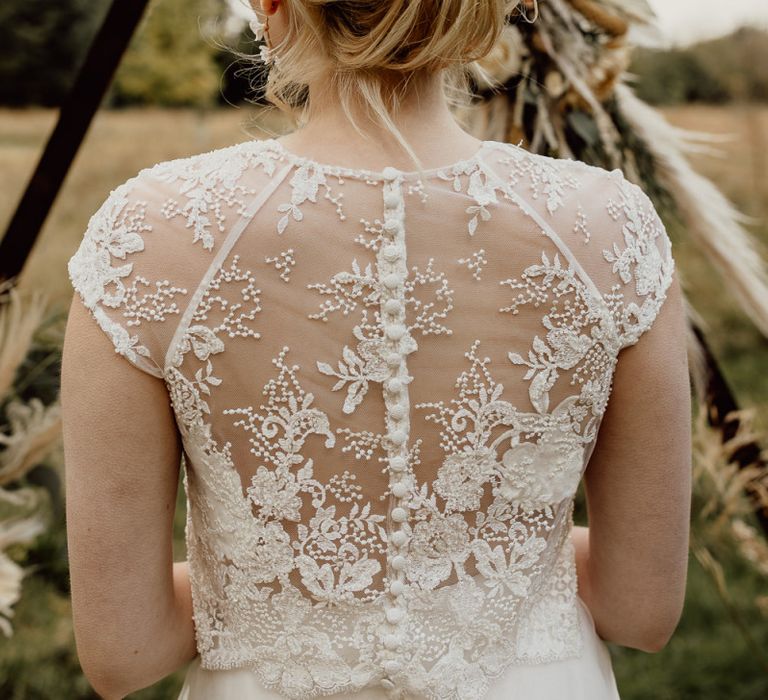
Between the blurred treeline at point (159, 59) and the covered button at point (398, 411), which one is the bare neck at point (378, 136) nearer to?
the covered button at point (398, 411)

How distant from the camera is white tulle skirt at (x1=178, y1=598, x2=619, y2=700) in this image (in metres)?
1.30

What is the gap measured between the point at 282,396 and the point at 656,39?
1.34 m

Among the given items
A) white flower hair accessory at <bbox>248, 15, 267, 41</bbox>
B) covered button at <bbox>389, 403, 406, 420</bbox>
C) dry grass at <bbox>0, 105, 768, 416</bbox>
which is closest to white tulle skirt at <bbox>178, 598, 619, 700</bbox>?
covered button at <bbox>389, 403, 406, 420</bbox>

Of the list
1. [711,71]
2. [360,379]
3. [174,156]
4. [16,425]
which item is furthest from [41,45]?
[360,379]

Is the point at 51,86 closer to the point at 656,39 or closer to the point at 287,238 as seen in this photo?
the point at 656,39

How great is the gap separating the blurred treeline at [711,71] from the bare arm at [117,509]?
6.87 meters

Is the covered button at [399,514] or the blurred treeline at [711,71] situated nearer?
the covered button at [399,514]

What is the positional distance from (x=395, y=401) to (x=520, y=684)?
1.76ft

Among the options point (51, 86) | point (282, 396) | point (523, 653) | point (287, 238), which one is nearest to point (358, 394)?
point (282, 396)

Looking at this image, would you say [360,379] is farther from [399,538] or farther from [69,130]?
[69,130]

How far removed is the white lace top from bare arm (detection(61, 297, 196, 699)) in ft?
0.14

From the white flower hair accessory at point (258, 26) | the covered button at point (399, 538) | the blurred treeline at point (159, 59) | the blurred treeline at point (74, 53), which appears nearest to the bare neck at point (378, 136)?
the white flower hair accessory at point (258, 26)

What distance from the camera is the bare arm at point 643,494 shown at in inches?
48.2

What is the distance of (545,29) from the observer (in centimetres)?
186
